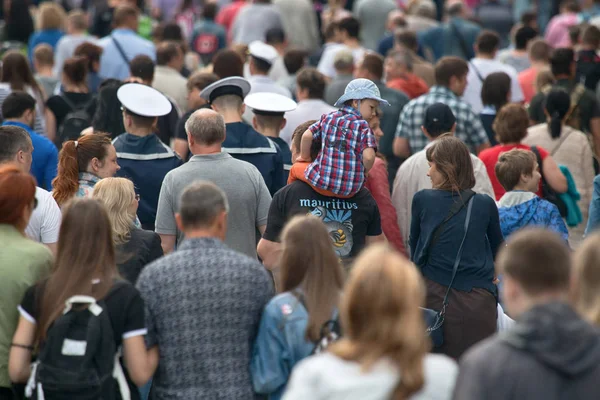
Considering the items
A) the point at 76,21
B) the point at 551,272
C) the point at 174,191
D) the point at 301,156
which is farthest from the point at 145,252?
the point at 76,21

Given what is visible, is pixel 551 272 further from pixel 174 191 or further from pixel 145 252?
pixel 174 191

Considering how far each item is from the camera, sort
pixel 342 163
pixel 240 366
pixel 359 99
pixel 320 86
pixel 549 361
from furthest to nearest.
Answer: pixel 320 86 → pixel 359 99 → pixel 342 163 → pixel 240 366 → pixel 549 361

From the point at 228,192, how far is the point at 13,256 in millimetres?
1858

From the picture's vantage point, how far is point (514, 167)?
6758 millimetres

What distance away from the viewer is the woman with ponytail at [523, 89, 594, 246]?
8359 mm

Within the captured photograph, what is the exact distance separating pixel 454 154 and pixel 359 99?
2.99 feet

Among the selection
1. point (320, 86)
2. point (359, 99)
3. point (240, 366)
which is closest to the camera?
point (240, 366)

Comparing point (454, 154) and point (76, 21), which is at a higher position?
point (454, 154)

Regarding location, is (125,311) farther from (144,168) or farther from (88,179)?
(144,168)

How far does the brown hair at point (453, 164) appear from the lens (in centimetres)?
599

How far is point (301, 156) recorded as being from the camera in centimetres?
623

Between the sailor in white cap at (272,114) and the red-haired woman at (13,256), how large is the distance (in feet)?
9.71

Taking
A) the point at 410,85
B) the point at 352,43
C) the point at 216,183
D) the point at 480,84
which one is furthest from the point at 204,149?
the point at 352,43

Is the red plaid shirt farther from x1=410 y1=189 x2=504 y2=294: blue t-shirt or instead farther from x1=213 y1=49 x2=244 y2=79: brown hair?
x1=213 y1=49 x2=244 y2=79: brown hair
